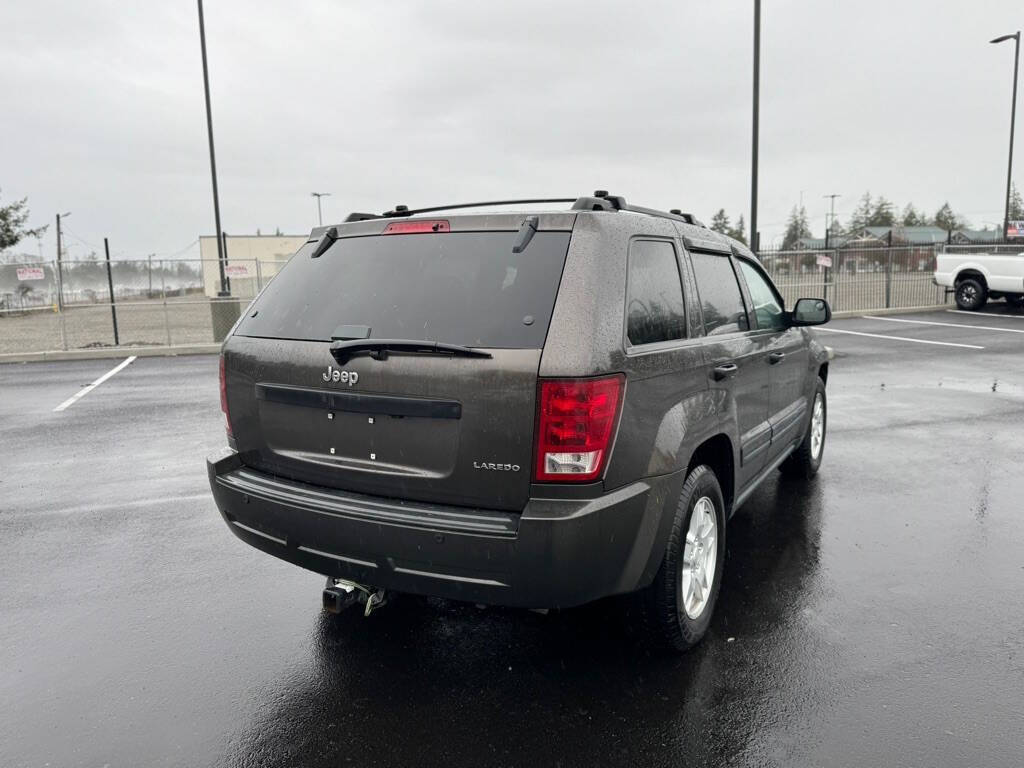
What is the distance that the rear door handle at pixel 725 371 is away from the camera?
352cm

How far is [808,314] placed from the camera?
16.2 feet

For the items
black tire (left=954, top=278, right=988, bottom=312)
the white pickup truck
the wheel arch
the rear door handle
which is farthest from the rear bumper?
black tire (left=954, top=278, right=988, bottom=312)

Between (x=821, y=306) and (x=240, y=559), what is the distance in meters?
3.97

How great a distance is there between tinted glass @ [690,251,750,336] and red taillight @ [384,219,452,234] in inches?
49.9

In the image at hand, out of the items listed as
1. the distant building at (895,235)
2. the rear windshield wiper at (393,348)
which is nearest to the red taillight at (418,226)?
the rear windshield wiper at (393,348)

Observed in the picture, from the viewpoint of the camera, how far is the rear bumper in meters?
2.67

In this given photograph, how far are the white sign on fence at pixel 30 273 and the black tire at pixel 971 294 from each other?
22825 mm

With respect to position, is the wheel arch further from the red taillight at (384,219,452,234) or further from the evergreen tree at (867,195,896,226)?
the evergreen tree at (867,195,896,226)

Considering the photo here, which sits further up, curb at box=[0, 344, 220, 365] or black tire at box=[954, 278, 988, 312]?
black tire at box=[954, 278, 988, 312]

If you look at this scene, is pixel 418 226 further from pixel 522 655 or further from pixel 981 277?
pixel 981 277

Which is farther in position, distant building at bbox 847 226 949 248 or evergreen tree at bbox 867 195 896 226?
evergreen tree at bbox 867 195 896 226

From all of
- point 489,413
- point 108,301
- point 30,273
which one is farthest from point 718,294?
point 108,301

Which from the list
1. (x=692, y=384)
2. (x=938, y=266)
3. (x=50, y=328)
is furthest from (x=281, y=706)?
(x=50, y=328)

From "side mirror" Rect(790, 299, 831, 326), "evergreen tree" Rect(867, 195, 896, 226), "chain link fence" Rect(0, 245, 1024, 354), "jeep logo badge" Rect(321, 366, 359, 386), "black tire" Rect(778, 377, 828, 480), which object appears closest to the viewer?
"jeep logo badge" Rect(321, 366, 359, 386)
